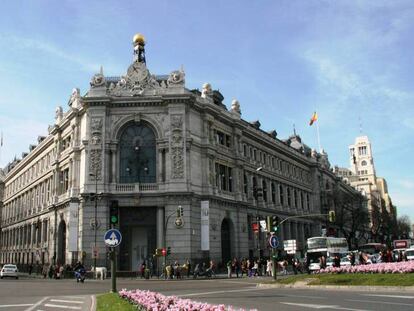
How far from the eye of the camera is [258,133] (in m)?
66.4

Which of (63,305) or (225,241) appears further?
(225,241)

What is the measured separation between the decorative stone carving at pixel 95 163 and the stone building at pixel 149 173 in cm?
10

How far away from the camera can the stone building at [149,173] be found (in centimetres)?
4759

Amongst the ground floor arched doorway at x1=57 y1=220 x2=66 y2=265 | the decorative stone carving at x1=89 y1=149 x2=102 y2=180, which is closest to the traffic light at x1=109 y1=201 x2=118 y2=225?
the decorative stone carving at x1=89 y1=149 x2=102 y2=180

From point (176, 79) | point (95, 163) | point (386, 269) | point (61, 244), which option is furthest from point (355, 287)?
point (61, 244)

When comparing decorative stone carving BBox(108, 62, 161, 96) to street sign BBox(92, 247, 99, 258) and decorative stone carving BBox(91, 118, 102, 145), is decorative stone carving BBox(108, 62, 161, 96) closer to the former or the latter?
decorative stone carving BBox(91, 118, 102, 145)

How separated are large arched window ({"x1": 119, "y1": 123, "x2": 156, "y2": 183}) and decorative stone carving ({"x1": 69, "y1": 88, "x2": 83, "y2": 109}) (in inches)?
272

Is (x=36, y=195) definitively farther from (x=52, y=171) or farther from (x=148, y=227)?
(x=148, y=227)

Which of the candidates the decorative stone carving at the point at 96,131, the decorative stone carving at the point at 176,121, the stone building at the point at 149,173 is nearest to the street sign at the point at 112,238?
the stone building at the point at 149,173

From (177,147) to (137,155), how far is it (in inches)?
176

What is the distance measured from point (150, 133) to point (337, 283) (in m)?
30.2

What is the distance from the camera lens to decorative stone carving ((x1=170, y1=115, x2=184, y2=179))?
158ft

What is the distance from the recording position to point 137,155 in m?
49.8

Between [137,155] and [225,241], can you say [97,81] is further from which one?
[225,241]
